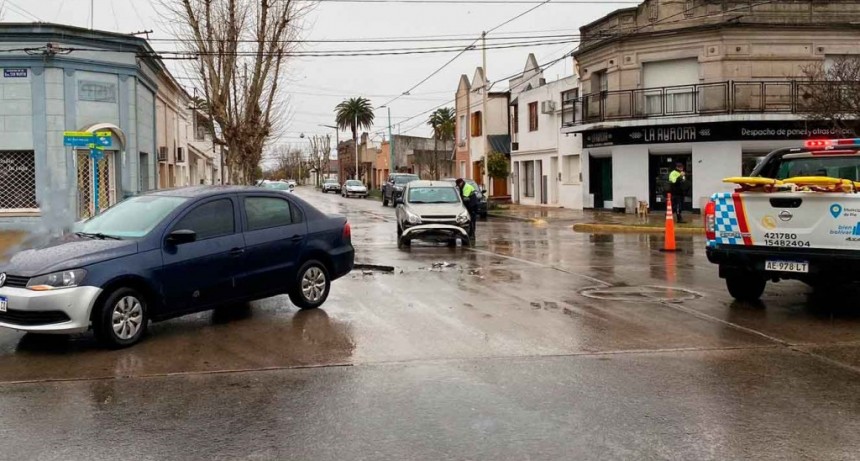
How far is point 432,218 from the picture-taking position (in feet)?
60.5

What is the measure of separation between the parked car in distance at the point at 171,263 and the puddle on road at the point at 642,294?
11.9ft

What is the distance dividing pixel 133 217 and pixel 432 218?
10.2 m

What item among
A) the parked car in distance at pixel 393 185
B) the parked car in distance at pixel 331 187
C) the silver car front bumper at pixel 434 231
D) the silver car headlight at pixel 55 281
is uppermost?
the parked car in distance at pixel 331 187

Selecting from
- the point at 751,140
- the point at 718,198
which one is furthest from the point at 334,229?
the point at 751,140

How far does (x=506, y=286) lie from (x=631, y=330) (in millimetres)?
3571

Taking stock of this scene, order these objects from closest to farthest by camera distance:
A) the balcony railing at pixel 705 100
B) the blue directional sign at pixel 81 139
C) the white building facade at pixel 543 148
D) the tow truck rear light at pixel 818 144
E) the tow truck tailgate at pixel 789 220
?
the tow truck tailgate at pixel 789 220, the tow truck rear light at pixel 818 144, the blue directional sign at pixel 81 139, the balcony railing at pixel 705 100, the white building facade at pixel 543 148

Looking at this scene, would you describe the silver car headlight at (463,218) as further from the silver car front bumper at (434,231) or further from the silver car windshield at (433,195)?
the silver car windshield at (433,195)

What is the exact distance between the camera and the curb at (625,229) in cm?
2316

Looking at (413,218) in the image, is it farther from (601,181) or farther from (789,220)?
(601,181)

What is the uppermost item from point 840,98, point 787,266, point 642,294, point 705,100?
point 705,100

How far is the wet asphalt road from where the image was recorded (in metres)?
5.08

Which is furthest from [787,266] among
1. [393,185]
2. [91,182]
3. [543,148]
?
[393,185]

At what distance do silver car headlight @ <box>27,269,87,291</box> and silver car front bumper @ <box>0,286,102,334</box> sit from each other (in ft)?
0.14

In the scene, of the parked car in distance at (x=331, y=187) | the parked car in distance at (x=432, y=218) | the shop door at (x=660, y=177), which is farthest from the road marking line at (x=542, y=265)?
the parked car in distance at (x=331, y=187)
